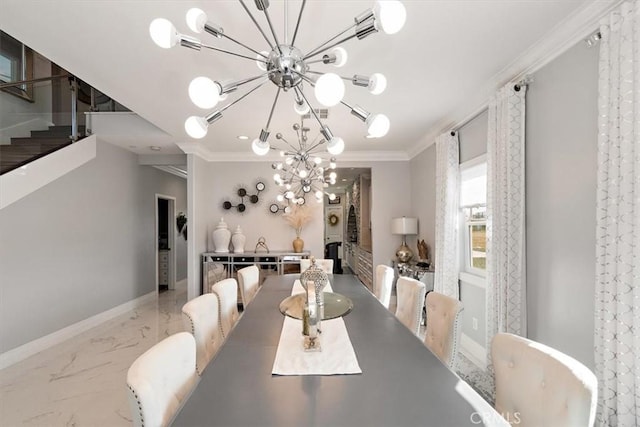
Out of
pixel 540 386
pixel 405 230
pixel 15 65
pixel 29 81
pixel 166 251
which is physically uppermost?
pixel 15 65

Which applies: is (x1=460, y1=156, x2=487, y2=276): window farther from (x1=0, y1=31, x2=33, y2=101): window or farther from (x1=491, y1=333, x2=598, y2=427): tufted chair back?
(x1=0, y1=31, x2=33, y2=101): window

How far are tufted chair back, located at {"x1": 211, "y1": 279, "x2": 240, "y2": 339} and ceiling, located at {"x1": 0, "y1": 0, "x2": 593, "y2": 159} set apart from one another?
69.3 inches

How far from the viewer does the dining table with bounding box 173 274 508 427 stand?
931 mm

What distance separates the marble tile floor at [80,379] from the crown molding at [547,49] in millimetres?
3987

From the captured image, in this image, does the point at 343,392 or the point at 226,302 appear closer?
the point at 343,392

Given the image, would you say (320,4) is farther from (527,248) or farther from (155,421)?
(527,248)

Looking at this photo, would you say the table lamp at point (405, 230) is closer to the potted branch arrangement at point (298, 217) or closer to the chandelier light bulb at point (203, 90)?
the potted branch arrangement at point (298, 217)

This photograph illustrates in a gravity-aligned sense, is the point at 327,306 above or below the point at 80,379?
above

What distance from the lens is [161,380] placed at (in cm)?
105

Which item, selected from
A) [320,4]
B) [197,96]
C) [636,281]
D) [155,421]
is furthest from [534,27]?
[155,421]

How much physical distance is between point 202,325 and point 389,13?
5.88 feet

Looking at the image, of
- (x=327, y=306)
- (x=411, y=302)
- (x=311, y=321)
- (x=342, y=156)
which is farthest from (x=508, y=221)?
(x=342, y=156)

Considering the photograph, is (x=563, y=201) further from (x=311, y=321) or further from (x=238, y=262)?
(x=238, y=262)

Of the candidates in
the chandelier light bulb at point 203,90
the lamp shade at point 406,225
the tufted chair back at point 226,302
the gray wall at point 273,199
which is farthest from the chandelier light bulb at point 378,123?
the gray wall at point 273,199
